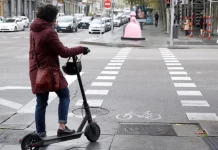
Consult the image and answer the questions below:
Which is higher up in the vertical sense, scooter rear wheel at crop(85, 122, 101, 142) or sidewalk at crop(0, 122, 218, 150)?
scooter rear wheel at crop(85, 122, 101, 142)

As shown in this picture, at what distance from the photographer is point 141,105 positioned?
851cm

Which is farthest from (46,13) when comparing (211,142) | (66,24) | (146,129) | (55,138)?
(66,24)

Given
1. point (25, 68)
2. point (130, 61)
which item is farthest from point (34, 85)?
point (130, 61)

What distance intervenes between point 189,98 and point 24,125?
3.81 metres

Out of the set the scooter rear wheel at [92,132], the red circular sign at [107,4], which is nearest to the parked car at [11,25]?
the red circular sign at [107,4]

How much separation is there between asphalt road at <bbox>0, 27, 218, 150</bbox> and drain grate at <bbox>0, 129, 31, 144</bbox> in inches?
10.0

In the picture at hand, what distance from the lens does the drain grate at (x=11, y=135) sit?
6035 mm

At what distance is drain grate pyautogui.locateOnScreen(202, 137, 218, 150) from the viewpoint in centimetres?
571

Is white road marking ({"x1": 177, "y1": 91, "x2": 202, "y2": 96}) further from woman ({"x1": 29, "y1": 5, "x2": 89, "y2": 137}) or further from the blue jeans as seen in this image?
woman ({"x1": 29, "y1": 5, "x2": 89, "y2": 137})

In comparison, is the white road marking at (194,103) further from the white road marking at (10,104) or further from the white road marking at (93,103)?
the white road marking at (10,104)

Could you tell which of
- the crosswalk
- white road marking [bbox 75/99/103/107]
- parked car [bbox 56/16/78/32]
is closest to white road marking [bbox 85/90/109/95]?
white road marking [bbox 75/99/103/107]

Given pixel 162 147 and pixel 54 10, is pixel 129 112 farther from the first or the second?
pixel 54 10

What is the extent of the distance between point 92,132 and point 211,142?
167 centimetres

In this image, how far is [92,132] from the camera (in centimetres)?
582
